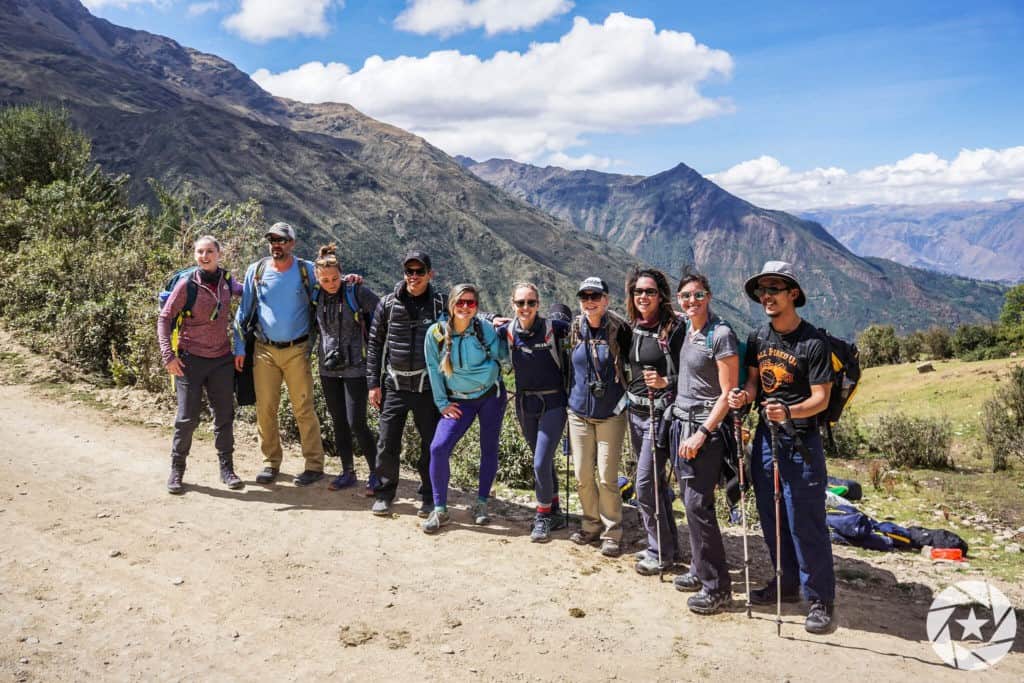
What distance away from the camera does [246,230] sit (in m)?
13.1

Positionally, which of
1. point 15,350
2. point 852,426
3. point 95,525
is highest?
point 15,350

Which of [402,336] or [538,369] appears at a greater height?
[402,336]

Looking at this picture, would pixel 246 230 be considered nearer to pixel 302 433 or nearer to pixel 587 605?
pixel 302 433

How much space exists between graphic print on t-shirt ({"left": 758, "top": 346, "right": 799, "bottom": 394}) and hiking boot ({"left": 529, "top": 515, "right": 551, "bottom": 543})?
95.4 inches

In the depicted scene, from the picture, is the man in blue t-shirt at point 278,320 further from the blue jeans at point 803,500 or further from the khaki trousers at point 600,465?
the blue jeans at point 803,500

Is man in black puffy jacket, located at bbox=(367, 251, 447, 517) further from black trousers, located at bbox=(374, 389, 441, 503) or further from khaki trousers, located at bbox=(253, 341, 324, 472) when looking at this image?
khaki trousers, located at bbox=(253, 341, 324, 472)

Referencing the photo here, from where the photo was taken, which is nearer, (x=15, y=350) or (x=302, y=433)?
(x=302, y=433)

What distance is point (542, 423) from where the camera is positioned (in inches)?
215

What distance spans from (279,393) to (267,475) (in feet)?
3.04

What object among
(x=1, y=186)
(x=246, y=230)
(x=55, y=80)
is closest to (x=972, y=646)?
(x=246, y=230)

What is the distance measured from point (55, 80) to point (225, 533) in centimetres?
16313

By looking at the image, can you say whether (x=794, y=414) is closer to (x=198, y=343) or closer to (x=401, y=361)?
(x=401, y=361)

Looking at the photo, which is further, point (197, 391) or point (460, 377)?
point (197, 391)

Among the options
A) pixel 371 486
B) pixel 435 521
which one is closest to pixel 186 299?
pixel 371 486
